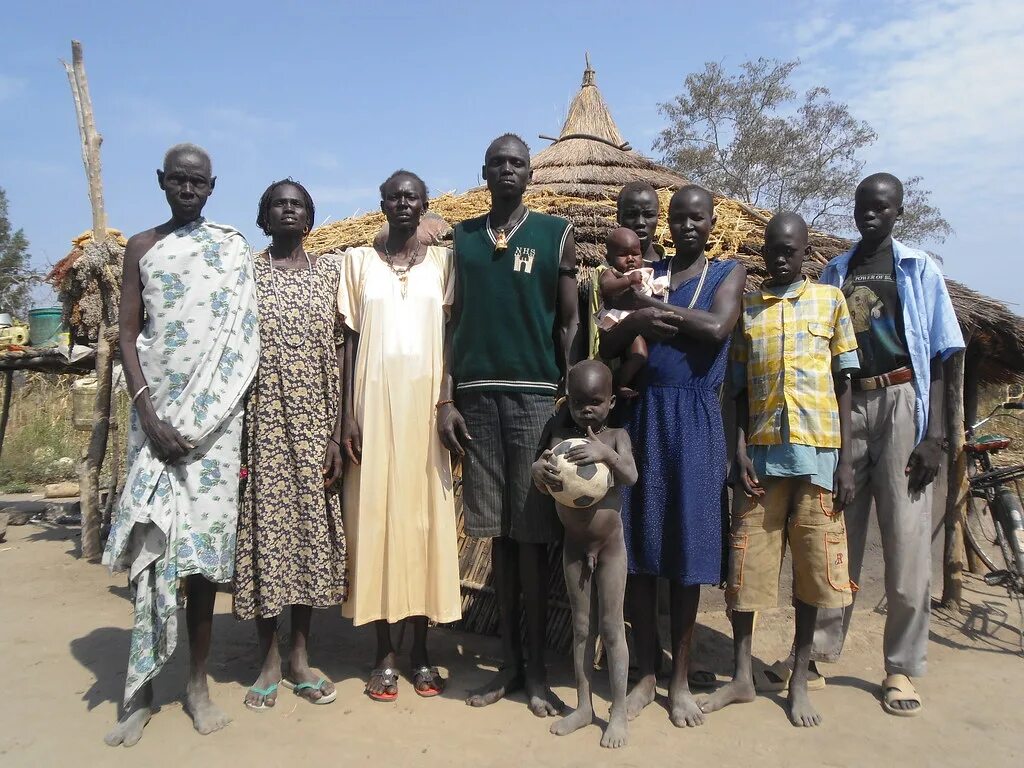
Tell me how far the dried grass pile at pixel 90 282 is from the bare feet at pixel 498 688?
475 centimetres

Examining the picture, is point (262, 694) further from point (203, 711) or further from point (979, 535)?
point (979, 535)

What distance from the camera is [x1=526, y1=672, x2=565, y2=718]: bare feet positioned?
124 inches

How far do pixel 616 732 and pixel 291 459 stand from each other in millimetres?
1767

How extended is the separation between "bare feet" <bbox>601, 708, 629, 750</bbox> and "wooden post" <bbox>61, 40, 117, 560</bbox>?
5.15 m

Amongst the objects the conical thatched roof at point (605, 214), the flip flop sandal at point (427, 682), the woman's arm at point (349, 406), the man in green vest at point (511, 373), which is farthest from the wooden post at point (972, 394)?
the woman's arm at point (349, 406)

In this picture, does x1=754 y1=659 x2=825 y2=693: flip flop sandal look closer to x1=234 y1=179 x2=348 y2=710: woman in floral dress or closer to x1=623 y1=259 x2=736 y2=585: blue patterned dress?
x1=623 y1=259 x2=736 y2=585: blue patterned dress

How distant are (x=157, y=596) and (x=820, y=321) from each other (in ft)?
9.78

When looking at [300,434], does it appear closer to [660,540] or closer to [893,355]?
[660,540]

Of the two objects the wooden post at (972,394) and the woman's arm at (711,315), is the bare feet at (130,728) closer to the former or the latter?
the woman's arm at (711,315)

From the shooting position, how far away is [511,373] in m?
3.18

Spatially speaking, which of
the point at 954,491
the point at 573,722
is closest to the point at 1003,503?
the point at 954,491

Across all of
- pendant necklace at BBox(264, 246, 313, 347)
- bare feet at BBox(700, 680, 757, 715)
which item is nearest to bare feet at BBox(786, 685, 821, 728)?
bare feet at BBox(700, 680, 757, 715)

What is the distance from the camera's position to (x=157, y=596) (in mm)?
3006

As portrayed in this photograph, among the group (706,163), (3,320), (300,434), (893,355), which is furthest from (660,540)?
(706,163)
